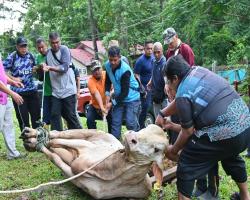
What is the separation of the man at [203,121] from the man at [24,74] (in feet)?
12.3

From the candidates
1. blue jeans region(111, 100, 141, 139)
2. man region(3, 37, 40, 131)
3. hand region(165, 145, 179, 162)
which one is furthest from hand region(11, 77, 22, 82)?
hand region(165, 145, 179, 162)

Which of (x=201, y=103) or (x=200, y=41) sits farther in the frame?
(x=200, y=41)

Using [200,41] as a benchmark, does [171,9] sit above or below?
above

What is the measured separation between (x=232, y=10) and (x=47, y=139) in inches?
268

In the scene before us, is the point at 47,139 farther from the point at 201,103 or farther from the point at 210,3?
the point at 210,3

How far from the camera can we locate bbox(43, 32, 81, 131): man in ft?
21.9

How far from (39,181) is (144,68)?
3384mm

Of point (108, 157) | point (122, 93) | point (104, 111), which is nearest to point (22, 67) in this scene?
point (104, 111)

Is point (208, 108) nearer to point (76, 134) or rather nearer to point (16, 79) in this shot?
point (76, 134)

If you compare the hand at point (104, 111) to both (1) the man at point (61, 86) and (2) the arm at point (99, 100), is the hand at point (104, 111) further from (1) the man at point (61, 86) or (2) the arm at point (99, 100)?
(1) the man at point (61, 86)

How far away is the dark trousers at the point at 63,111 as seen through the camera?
6.76m

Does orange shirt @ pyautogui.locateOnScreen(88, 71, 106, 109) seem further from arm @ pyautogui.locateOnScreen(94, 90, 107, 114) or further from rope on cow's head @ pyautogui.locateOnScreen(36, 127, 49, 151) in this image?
rope on cow's head @ pyautogui.locateOnScreen(36, 127, 49, 151)

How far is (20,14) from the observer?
44.0m

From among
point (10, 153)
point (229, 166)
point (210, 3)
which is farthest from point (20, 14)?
point (229, 166)
